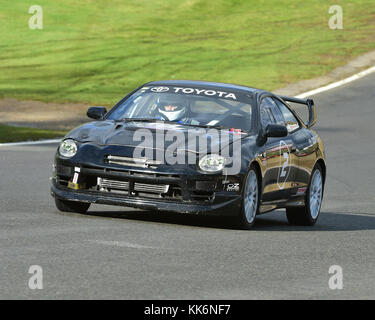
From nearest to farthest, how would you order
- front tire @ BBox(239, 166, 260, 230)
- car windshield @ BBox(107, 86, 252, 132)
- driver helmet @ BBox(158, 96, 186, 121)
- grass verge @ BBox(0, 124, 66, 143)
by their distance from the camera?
front tire @ BBox(239, 166, 260, 230), car windshield @ BBox(107, 86, 252, 132), driver helmet @ BBox(158, 96, 186, 121), grass verge @ BBox(0, 124, 66, 143)

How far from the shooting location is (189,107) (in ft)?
39.5

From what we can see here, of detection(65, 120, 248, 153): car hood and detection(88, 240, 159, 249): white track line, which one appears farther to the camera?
detection(65, 120, 248, 153): car hood

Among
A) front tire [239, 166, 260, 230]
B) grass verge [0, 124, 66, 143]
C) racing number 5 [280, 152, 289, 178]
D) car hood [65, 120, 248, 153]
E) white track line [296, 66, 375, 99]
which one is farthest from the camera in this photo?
white track line [296, 66, 375, 99]

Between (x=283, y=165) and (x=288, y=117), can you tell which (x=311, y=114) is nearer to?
(x=288, y=117)

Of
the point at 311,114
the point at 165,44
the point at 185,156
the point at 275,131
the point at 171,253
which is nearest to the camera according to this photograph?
the point at 171,253

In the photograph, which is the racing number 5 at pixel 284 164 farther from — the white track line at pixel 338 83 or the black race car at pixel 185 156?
the white track line at pixel 338 83

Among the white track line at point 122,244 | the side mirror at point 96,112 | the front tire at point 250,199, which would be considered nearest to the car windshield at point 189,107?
the side mirror at point 96,112

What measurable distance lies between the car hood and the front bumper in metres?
0.53

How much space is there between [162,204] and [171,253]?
1748 mm

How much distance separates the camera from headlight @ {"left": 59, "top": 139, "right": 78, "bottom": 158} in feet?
36.6

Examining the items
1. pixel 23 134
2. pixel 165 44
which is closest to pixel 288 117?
pixel 23 134

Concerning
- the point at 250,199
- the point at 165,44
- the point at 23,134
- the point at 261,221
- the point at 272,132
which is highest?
the point at 272,132

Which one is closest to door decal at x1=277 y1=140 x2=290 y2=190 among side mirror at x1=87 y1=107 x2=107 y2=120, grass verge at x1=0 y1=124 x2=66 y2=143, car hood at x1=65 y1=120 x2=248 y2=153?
car hood at x1=65 y1=120 x2=248 y2=153

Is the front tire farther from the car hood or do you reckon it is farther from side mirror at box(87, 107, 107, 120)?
side mirror at box(87, 107, 107, 120)
